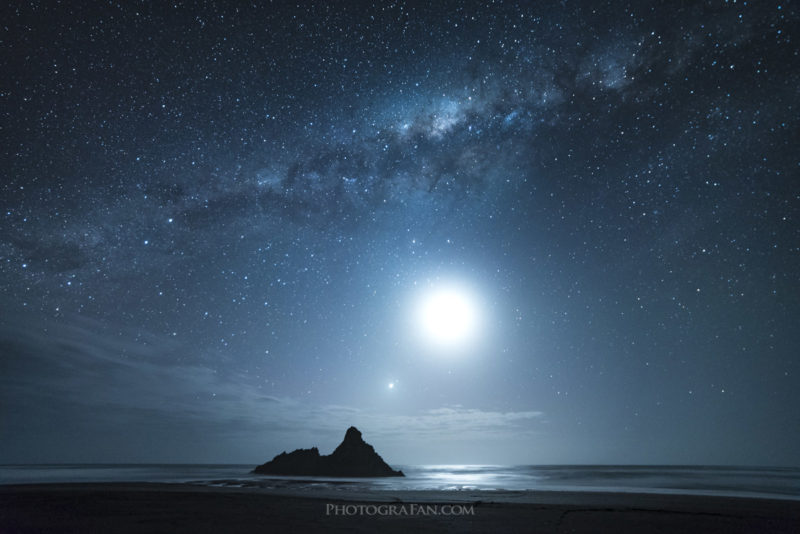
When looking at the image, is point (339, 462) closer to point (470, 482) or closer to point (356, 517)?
point (470, 482)

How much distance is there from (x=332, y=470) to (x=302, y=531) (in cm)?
5465

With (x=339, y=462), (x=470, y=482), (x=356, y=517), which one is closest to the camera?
(x=356, y=517)

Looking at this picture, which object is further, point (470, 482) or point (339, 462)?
point (339, 462)

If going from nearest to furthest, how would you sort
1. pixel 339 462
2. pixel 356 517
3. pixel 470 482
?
pixel 356 517
pixel 470 482
pixel 339 462

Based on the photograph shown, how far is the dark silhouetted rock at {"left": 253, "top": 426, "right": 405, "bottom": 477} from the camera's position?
2467 inches

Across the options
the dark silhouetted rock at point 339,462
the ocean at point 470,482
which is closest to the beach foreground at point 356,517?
the ocean at point 470,482

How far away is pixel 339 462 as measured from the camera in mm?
63031

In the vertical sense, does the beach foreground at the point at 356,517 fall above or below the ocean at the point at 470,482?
above

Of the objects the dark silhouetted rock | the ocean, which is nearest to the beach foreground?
the ocean

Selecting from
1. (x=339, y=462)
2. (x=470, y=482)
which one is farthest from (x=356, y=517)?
(x=339, y=462)

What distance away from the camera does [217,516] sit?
1606cm

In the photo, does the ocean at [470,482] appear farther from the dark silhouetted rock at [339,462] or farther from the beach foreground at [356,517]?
the beach foreground at [356,517]

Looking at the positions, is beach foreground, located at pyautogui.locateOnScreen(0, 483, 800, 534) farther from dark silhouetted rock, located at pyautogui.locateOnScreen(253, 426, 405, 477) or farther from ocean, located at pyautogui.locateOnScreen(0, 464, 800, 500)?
dark silhouetted rock, located at pyautogui.locateOnScreen(253, 426, 405, 477)

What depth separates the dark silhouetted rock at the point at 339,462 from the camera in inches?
2467
